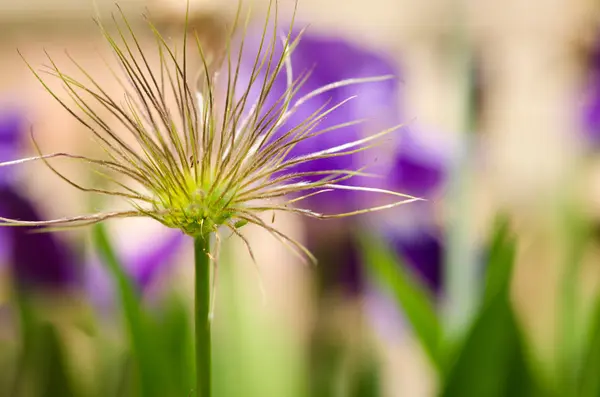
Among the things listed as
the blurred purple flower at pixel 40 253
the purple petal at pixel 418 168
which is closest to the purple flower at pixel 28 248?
the blurred purple flower at pixel 40 253

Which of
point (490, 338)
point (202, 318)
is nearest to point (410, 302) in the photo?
point (490, 338)

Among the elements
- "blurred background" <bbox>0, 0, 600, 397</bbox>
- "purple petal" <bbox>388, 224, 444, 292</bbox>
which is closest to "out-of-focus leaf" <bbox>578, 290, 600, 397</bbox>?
"blurred background" <bbox>0, 0, 600, 397</bbox>

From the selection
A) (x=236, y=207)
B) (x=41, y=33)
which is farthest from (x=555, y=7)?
(x=236, y=207)

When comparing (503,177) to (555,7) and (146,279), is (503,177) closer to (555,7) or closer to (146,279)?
(555,7)

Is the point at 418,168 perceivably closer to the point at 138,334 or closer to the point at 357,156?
the point at 357,156

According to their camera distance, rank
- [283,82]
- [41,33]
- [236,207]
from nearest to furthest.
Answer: [236,207]
[283,82]
[41,33]

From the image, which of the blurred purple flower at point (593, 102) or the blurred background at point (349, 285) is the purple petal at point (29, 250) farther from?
the blurred purple flower at point (593, 102)
